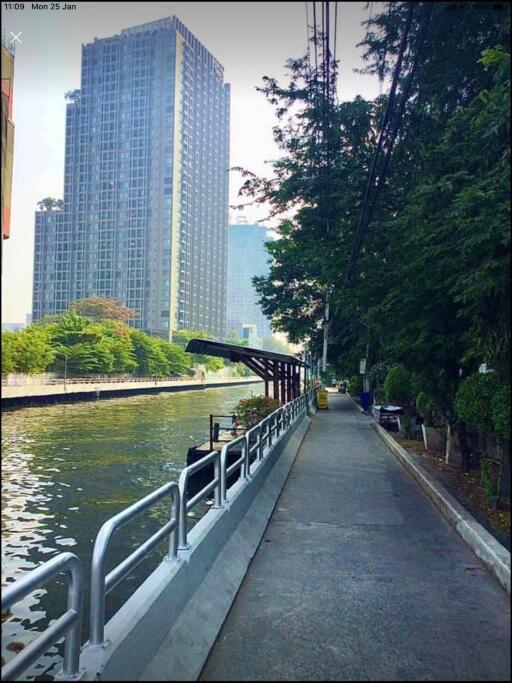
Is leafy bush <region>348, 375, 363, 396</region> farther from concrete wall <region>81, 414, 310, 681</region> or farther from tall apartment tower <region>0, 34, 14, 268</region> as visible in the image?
tall apartment tower <region>0, 34, 14, 268</region>

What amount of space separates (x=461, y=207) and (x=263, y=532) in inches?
176

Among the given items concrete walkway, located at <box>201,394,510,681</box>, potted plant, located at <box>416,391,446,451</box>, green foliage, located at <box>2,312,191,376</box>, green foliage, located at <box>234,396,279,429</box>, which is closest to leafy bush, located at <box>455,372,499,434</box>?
concrete walkway, located at <box>201,394,510,681</box>

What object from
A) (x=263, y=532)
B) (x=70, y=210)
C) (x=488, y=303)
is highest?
(x=70, y=210)

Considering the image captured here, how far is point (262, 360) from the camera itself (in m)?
21.0

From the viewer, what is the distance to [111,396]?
68125mm

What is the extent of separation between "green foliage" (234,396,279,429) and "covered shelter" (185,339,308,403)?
1619mm

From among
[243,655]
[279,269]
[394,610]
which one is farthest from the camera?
[279,269]

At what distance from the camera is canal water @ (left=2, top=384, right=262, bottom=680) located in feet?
26.5

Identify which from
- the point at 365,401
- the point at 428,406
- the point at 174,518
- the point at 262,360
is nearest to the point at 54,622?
the point at 174,518

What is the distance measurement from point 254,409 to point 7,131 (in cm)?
1618

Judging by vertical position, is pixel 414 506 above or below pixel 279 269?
below

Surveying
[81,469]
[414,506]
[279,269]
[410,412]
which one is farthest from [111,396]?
[414,506]

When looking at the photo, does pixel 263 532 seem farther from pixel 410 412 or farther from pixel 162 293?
pixel 162 293

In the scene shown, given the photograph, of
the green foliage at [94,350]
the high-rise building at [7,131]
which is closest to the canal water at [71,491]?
the high-rise building at [7,131]
